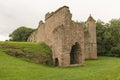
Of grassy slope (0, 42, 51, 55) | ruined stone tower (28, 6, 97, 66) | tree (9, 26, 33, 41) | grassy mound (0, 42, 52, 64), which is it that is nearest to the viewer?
grassy mound (0, 42, 52, 64)

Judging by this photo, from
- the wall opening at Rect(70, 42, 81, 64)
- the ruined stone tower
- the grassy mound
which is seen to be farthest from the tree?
the wall opening at Rect(70, 42, 81, 64)

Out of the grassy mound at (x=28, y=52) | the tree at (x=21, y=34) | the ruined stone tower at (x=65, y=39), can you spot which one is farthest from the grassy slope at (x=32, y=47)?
the tree at (x=21, y=34)

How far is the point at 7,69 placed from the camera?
21.6m

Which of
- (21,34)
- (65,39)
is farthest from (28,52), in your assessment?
(21,34)

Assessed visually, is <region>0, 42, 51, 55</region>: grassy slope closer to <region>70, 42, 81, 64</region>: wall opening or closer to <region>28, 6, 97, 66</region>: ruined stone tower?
<region>28, 6, 97, 66</region>: ruined stone tower

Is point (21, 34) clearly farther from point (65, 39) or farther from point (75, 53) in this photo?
point (65, 39)

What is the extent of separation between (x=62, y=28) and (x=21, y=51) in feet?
18.6

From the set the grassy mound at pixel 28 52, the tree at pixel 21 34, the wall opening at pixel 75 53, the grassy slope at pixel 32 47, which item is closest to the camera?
the grassy mound at pixel 28 52

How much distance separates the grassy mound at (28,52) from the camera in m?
29.4

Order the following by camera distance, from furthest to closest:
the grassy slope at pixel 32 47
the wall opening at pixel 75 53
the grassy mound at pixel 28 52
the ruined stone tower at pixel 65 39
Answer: the wall opening at pixel 75 53 → the grassy slope at pixel 32 47 → the ruined stone tower at pixel 65 39 → the grassy mound at pixel 28 52

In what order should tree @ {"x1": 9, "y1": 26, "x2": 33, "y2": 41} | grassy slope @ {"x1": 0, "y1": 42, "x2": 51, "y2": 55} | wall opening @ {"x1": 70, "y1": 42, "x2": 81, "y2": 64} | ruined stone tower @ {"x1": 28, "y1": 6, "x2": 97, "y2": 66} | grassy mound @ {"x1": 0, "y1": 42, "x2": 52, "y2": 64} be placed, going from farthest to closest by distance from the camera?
tree @ {"x1": 9, "y1": 26, "x2": 33, "y2": 41} → wall opening @ {"x1": 70, "y1": 42, "x2": 81, "y2": 64} → grassy slope @ {"x1": 0, "y1": 42, "x2": 51, "y2": 55} → ruined stone tower @ {"x1": 28, "y1": 6, "x2": 97, "y2": 66} → grassy mound @ {"x1": 0, "y1": 42, "x2": 52, "y2": 64}

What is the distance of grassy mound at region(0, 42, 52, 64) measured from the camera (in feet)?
96.5

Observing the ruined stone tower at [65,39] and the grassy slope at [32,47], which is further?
the grassy slope at [32,47]

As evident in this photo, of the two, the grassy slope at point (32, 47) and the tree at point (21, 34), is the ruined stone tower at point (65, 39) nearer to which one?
the grassy slope at point (32, 47)
